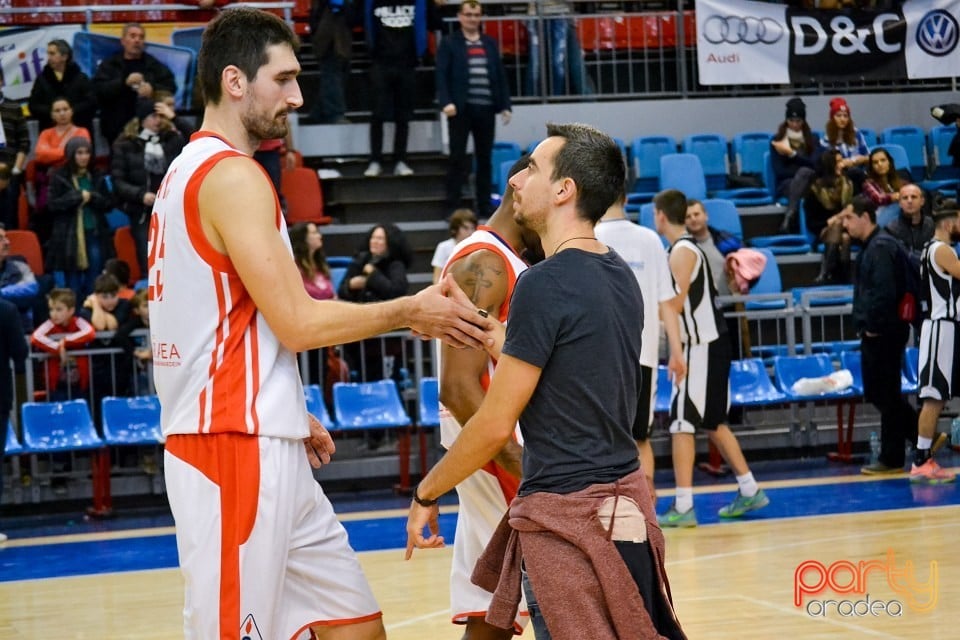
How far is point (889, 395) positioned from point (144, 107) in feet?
22.7

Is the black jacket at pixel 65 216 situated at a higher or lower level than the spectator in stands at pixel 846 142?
lower

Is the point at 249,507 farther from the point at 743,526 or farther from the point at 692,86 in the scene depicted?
the point at 692,86

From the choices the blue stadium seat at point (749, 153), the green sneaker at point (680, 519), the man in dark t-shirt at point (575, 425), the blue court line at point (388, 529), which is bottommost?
the blue court line at point (388, 529)

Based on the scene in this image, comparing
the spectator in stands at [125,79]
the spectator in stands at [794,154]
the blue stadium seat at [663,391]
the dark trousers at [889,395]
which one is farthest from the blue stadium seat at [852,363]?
the spectator in stands at [125,79]

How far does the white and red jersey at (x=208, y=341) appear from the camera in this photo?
3.37 metres

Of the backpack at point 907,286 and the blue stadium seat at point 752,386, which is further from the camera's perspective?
the blue stadium seat at point 752,386

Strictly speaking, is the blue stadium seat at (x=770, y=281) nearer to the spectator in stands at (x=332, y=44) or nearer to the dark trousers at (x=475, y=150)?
the dark trousers at (x=475, y=150)

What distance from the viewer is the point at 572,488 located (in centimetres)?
333

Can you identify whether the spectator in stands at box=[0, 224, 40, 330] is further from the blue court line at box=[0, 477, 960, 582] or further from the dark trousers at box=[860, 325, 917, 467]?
the dark trousers at box=[860, 325, 917, 467]

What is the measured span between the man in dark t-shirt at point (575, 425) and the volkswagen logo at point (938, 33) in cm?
1402

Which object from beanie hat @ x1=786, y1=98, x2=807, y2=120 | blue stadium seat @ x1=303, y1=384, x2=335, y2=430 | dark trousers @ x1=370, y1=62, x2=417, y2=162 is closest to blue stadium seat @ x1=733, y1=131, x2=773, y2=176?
beanie hat @ x1=786, y1=98, x2=807, y2=120

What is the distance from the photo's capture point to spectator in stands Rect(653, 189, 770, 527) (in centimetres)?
873

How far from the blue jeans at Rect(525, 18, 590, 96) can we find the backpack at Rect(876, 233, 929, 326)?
5745mm

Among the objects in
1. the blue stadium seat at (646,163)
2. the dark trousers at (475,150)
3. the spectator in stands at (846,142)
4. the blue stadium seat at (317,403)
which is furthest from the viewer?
the blue stadium seat at (646,163)
